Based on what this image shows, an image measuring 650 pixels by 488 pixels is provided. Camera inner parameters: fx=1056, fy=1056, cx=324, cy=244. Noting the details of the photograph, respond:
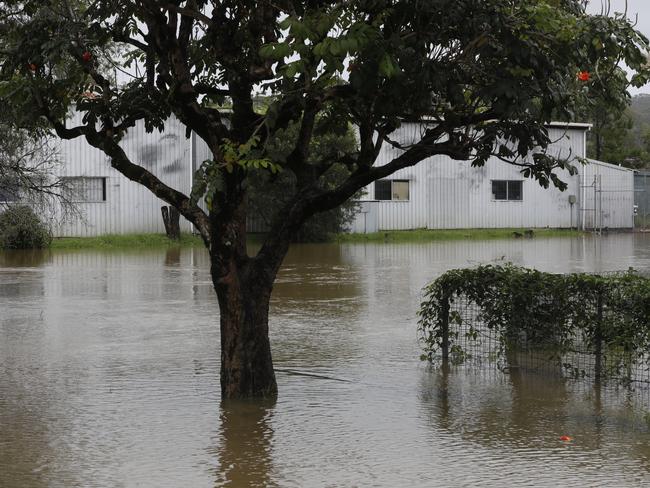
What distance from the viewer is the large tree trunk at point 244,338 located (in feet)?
32.7

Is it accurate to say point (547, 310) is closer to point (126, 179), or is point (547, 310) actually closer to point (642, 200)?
point (126, 179)

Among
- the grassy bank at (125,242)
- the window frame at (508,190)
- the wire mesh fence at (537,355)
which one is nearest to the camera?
the wire mesh fence at (537,355)

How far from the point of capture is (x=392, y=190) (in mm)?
45750

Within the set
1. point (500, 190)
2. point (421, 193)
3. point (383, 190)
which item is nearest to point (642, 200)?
point (500, 190)

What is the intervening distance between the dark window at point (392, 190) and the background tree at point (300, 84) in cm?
3406

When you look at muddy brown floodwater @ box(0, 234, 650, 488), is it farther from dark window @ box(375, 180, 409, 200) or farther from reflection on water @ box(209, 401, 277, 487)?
dark window @ box(375, 180, 409, 200)

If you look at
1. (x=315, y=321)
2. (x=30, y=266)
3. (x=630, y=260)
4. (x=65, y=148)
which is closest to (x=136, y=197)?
(x=65, y=148)

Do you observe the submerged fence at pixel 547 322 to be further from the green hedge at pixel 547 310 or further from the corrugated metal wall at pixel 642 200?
the corrugated metal wall at pixel 642 200

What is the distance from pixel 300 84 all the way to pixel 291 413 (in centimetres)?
304

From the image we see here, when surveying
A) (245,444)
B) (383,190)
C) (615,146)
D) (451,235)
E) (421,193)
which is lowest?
(245,444)

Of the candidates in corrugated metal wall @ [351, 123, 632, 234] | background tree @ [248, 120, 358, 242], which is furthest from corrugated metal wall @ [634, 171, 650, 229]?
background tree @ [248, 120, 358, 242]

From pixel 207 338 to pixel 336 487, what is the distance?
717 cm

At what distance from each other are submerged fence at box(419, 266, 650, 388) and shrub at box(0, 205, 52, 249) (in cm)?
2340

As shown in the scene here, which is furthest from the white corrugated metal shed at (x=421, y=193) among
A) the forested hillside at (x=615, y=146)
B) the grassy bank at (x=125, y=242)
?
the forested hillside at (x=615, y=146)
